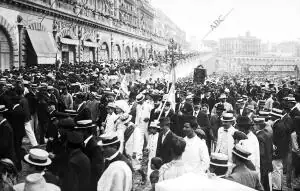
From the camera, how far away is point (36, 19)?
2253 cm

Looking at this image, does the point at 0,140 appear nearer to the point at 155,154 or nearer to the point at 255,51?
the point at 155,154

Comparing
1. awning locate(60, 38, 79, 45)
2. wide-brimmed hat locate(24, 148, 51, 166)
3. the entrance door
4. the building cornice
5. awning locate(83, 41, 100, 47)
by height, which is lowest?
wide-brimmed hat locate(24, 148, 51, 166)

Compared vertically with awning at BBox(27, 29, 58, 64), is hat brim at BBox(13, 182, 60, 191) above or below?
below

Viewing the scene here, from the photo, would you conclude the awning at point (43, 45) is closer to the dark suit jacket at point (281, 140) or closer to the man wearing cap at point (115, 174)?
the dark suit jacket at point (281, 140)

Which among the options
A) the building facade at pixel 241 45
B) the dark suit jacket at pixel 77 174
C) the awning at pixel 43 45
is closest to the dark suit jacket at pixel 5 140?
the dark suit jacket at pixel 77 174

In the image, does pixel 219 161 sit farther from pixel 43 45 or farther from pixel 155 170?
pixel 43 45

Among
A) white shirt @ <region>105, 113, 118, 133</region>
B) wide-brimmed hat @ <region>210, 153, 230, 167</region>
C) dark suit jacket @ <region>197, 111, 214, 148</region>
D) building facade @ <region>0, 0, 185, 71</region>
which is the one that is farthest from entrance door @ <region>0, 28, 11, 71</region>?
wide-brimmed hat @ <region>210, 153, 230, 167</region>

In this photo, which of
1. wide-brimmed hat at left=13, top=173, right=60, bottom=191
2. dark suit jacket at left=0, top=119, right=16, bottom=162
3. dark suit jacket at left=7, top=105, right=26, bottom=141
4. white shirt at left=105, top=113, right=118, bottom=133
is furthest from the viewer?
dark suit jacket at left=7, top=105, right=26, bottom=141

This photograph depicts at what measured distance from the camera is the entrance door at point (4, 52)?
66.1 feet

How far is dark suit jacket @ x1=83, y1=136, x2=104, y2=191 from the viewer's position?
16.7 feet

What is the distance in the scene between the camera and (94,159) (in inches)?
206

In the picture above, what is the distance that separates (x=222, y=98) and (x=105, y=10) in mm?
34556

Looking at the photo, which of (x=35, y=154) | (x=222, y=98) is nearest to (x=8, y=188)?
(x=35, y=154)

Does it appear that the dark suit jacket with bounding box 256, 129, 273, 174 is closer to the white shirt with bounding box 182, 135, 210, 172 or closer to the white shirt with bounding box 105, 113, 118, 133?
the white shirt with bounding box 182, 135, 210, 172
